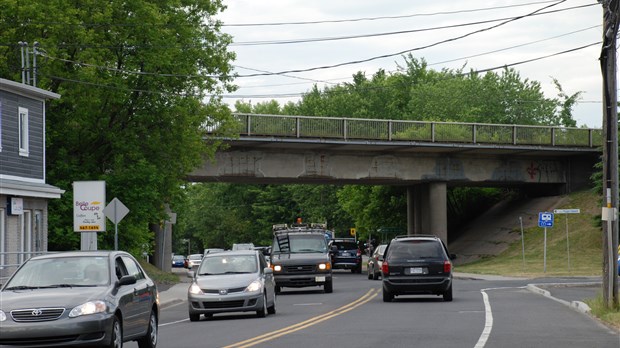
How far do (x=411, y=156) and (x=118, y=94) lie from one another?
77.5 feet

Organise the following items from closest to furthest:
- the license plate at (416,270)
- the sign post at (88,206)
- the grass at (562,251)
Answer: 1. the license plate at (416,270)
2. the sign post at (88,206)
3. the grass at (562,251)

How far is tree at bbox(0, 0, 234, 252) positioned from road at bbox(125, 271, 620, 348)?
12.7 metres

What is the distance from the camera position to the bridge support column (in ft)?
213

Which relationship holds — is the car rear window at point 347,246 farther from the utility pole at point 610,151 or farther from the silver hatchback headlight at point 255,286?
the utility pole at point 610,151

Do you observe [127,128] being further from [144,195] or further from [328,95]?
[328,95]

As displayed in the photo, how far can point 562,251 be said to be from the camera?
202 ft

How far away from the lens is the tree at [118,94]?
42938mm

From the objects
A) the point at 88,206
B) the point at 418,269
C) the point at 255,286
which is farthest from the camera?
the point at 88,206

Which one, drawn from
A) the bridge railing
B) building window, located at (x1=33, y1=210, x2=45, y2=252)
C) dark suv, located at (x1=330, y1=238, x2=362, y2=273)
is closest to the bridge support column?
the bridge railing

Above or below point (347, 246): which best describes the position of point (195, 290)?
above

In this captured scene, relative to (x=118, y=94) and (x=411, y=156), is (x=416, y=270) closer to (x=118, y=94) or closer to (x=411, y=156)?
(x=118, y=94)

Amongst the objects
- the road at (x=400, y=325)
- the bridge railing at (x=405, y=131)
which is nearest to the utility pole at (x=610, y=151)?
the road at (x=400, y=325)

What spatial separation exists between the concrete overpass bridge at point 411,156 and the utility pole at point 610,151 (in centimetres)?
3044

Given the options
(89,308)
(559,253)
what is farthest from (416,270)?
(559,253)
